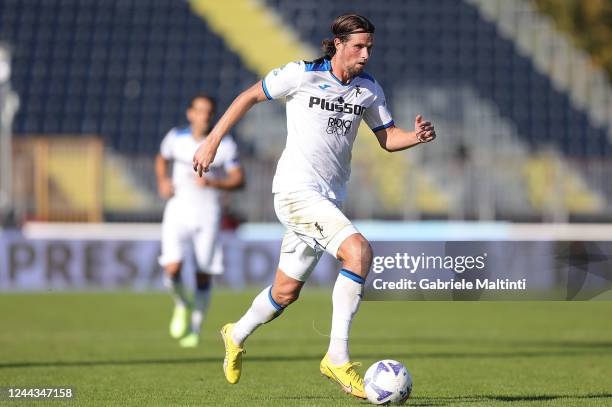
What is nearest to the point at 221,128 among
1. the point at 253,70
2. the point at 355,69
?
the point at 355,69

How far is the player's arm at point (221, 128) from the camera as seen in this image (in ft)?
22.0

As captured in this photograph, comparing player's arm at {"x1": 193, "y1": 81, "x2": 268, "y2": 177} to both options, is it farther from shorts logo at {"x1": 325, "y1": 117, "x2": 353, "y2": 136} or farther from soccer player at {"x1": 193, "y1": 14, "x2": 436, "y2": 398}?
shorts logo at {"x1": 325, "y1": 117, "x2": 353, "y2": 136}

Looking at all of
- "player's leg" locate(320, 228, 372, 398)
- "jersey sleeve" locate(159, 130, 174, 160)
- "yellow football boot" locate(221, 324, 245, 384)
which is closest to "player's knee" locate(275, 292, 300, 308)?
"yellow football boot" locate(221, 324, 245, 384)

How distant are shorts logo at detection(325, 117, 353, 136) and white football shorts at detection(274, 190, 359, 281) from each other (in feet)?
1.21

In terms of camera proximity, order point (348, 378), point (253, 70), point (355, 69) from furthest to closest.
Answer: point (253, 70), point (355, 69), point (348, 378)

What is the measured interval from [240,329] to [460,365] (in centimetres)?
283

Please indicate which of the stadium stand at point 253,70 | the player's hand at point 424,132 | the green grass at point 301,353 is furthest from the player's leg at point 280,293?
the stadium stand at point 253,70

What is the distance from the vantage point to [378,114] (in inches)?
285

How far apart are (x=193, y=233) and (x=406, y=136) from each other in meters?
4.98

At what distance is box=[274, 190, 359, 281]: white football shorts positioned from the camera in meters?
6.81

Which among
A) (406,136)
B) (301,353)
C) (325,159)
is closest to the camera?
(325,159)

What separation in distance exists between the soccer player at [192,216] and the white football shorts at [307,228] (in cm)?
429

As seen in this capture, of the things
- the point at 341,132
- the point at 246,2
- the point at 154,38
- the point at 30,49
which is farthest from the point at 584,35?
the point at 341,132

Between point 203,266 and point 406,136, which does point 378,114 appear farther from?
point 203,266
